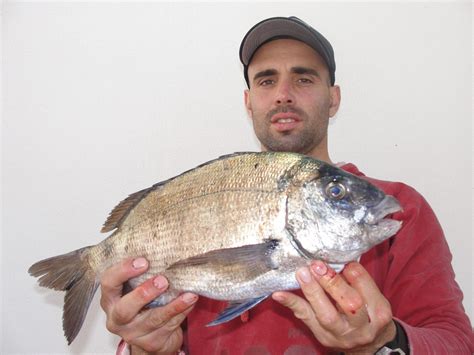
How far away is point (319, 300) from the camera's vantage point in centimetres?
110

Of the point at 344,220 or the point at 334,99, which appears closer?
the point at 344,220

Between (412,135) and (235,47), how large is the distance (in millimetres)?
1045

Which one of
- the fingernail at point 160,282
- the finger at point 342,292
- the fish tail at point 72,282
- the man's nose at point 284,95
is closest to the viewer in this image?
the finger at point 342,292

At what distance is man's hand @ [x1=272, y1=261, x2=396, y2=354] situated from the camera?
108cm

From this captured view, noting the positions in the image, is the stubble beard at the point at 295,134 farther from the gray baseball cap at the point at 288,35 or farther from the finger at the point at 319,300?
the finger at the point at 319,300

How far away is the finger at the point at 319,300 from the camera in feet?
3.59

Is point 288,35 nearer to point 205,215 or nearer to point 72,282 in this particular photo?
point 205,215

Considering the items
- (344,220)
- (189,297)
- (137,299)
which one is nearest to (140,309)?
(137,299)

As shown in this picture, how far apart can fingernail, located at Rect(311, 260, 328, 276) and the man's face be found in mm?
890

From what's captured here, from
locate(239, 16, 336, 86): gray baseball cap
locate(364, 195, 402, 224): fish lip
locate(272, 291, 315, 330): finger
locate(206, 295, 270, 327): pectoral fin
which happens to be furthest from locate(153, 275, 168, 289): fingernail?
locate(239, 16, 336, 86): gray baseball cap

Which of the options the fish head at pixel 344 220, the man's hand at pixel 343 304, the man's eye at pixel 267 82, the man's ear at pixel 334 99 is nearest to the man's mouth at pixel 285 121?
the man's eye at pixel 267 82

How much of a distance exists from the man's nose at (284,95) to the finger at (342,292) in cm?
93

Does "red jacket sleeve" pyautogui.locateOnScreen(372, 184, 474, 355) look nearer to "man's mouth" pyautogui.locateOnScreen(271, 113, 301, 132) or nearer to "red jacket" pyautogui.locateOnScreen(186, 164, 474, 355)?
"red jacket" pyautogui.locateOnScreen(186, 164, 474, 355)

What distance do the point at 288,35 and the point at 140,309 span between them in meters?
1.31
